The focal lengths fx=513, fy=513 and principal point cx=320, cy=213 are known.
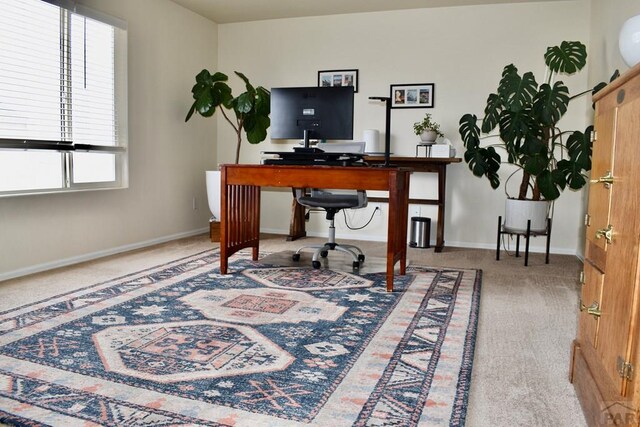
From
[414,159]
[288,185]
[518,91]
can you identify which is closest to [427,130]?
[414,159]

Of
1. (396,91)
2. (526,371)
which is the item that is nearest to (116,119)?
(396,91)

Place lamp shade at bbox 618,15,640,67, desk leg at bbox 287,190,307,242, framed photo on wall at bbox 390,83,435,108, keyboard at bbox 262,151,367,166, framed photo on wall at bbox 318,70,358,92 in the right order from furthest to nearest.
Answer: framed photo on wall at bbox 318,70,358,92 → desk leg at bbox 287,190,307,242 → framed photo on wall at bbox 390,83,435,108 → keyboard at bbox 262,151,367,166 → lamp shade at bbox 618,15,640,67

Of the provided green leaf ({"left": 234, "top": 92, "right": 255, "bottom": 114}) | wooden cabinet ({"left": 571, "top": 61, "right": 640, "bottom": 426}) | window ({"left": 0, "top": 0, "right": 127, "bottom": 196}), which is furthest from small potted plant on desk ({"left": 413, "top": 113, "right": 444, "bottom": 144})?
wooden cabinet ({"left": 571, "top": 61, "right": 640, "bottom": 426})

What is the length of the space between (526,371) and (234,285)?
184cm

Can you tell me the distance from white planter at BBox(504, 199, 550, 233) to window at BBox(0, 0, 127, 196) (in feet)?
10.9

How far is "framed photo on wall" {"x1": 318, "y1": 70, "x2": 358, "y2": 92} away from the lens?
17.5ft

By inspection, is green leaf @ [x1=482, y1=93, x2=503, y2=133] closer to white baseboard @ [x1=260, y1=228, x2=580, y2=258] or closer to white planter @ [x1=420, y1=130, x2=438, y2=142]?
white planter @ [x1=420, y1=130, x2=438, y2=142]

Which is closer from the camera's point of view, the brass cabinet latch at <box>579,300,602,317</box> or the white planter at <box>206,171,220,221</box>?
the brass cabinet latch at <box>579,300,602,317</box>

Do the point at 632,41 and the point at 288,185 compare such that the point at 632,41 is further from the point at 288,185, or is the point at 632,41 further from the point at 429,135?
the point at 429,135

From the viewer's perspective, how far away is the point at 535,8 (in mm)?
4766

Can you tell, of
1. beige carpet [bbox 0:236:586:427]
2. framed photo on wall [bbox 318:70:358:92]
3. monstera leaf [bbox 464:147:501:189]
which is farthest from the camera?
framed photo on wall [bbox 318:70:358:92]

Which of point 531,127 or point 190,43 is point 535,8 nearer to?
point 531,127

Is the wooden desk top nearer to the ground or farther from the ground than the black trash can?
farther from the ground

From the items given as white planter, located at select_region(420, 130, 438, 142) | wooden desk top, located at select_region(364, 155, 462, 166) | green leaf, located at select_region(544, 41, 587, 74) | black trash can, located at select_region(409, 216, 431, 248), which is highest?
green leaf, located at select_region(544, 41, 587, 74)
